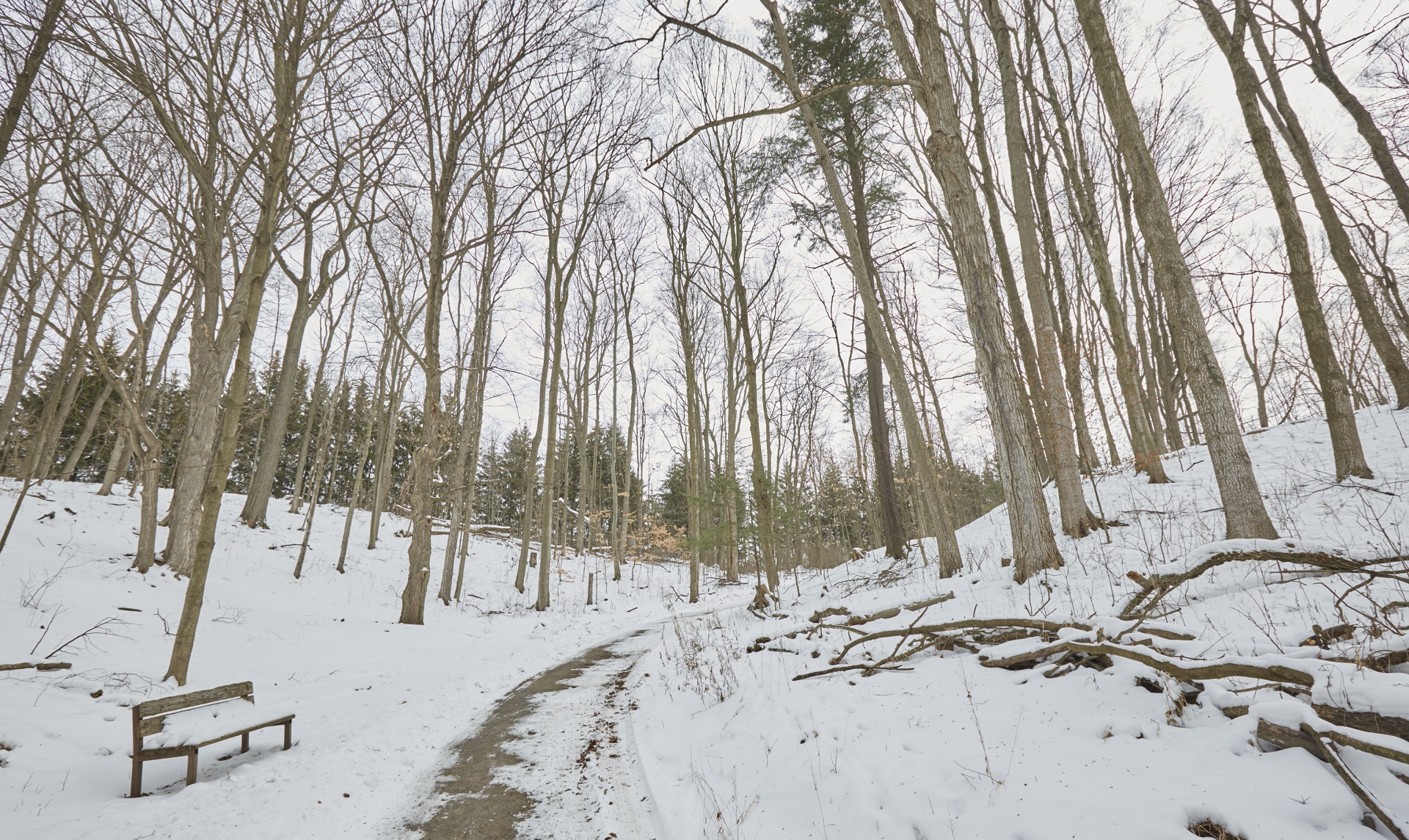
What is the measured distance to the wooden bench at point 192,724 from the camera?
371cm

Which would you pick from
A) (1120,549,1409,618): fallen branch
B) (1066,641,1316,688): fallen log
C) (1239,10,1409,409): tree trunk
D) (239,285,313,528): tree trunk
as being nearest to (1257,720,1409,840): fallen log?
(1066,641,1316,688): fallen log

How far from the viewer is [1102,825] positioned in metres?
2.00

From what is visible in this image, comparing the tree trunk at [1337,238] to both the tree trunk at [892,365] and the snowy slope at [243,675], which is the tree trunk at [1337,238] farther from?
the snowy slope at [243,675]

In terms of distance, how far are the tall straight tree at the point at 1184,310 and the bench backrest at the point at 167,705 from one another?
9.20 metres

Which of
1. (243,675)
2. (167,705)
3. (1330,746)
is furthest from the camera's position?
(243,675)

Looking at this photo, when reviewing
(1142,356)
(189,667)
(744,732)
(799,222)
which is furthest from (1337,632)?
(1142,356)

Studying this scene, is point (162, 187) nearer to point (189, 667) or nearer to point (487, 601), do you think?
point (189, 667)

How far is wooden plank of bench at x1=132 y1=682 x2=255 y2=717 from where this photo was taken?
3869 millimetres

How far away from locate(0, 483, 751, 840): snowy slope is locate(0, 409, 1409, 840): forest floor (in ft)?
0.13

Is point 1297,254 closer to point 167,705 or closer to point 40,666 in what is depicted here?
point 167,705

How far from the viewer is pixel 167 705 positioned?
4.01 meters

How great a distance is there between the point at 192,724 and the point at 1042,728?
595 centimetres

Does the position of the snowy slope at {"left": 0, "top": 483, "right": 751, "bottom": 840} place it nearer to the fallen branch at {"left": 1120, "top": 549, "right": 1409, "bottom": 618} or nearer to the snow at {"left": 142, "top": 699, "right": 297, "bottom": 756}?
the snow at {"left": 142, "top": 699, "right": 297, "bottom": 756}

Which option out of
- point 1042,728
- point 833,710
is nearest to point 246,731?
point 833,710
